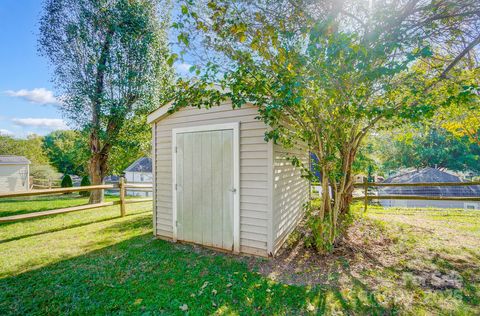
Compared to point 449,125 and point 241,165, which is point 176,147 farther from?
point 449,125

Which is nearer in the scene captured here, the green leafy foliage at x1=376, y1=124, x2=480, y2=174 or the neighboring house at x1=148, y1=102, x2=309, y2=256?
the neighboring house at x1=148, y1=102, x2=309, y2=256

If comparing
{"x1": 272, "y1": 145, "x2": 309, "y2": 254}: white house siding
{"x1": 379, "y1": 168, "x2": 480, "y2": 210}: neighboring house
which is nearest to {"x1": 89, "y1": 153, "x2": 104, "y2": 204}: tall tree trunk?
{"x1": 272, "y1": 145, "x2": 309, "y2": 254}: white house siding

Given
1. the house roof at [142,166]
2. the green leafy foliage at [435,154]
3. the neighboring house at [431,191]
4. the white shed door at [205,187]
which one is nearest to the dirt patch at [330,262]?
the white shed door at [205,187]

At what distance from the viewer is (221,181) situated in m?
4.18

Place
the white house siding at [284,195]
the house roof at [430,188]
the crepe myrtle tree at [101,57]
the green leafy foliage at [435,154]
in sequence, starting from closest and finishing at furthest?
the white house siding at [284,195] < the crepe myrtle tree at [101,57] < the house roof at [430,188] < the green leafy foliage at [435,154]

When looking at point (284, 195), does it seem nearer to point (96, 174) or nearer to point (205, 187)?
point (205, 187)

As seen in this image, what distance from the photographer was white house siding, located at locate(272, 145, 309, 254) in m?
3.96

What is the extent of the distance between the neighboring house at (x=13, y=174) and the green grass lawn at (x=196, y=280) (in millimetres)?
18718

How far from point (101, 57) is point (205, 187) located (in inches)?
294

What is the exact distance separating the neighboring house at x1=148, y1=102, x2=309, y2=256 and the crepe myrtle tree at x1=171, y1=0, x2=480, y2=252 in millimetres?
539

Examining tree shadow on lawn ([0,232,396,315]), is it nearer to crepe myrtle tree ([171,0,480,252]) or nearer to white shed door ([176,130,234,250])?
→ white shed door ([176,130,234,250])

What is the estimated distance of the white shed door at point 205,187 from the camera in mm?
4133

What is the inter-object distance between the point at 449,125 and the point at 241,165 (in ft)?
20.8

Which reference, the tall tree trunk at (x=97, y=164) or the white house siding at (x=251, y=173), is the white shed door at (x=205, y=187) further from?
the tall tree trunk at (x=97, y=164)
